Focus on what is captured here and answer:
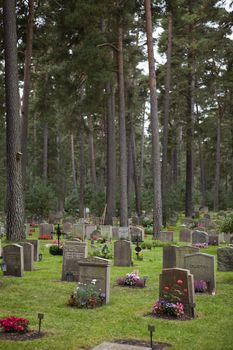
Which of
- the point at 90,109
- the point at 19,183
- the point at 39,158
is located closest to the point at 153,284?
the point at 19,183

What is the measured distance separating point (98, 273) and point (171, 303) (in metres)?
1.93

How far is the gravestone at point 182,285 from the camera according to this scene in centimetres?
1034

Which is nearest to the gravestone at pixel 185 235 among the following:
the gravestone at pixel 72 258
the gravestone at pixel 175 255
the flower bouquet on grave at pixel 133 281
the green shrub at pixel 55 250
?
the green shrub at pixel 55 250

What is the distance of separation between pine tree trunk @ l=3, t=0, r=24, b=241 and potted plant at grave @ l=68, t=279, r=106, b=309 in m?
7.84

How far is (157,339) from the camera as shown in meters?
8.58

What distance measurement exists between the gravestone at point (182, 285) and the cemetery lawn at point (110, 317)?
356 millimetres

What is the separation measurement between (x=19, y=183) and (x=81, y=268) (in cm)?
745

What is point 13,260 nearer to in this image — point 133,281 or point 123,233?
point 133,281

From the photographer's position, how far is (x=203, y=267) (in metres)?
12.7

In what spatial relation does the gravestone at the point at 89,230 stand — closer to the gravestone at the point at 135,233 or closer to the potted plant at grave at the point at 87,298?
the gravestone at the point at 135,233

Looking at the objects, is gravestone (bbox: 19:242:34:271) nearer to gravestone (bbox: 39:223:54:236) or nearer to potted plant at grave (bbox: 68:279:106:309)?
potted plant at grave (bbox: 68:279:106:309)

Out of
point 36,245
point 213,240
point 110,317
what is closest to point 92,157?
point 213,240

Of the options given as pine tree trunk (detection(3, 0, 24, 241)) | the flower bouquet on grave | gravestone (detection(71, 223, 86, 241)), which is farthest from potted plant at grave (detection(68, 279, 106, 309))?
gravestone (detection(71, 223, 86, 241))

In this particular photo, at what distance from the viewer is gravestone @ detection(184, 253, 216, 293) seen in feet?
41.2
